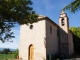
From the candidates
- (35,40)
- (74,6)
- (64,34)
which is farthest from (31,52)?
(74,6)

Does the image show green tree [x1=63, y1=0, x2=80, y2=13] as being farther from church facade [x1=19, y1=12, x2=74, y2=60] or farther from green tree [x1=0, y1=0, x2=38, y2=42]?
church facade [x1=19, y1=12, x2=74, y2=60]

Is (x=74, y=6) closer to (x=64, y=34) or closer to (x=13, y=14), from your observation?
(x=13, y=14)

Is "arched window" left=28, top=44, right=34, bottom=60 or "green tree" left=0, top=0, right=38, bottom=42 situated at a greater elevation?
"green tree" left=0, top=0, right=38, bottom=42

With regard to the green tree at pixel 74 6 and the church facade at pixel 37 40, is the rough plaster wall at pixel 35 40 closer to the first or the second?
the church facade at pixel 37 40

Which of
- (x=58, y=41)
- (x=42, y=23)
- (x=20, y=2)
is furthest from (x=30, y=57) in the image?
(x=20, y=2)

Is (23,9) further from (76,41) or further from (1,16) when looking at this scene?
(76,41)

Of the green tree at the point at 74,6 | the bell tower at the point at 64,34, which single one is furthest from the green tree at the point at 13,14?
the bell tower at the point at 64,34

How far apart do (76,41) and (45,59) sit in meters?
22.5

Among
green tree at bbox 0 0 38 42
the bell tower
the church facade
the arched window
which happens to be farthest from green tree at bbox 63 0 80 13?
the bell tower

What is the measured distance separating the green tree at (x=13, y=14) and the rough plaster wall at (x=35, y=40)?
216 inches

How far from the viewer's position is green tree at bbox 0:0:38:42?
1263cm

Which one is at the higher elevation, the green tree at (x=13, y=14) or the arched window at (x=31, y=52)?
the green tree at (x=13, y=14)

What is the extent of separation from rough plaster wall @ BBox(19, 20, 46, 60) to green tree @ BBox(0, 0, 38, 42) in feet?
18.0

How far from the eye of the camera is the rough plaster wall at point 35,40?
21.0m
